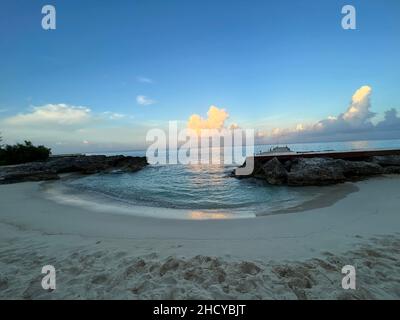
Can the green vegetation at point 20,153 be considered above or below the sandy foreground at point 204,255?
above

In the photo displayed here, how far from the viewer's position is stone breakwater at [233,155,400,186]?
1398cm

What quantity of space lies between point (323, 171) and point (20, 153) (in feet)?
122

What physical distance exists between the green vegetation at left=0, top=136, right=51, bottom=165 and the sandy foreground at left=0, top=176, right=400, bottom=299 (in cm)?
3039

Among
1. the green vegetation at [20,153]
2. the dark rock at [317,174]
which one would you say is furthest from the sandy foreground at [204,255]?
the green vegetation at [20,153]

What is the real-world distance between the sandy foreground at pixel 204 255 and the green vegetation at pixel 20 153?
99.7 feet

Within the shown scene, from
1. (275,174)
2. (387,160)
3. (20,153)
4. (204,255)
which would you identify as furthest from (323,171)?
(20,153)

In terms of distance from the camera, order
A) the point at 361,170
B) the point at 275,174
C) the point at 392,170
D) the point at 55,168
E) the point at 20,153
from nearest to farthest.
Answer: the point at 361,170
the point at 275,174
the point at 392,170
the point at 55,168
the point at 20,153

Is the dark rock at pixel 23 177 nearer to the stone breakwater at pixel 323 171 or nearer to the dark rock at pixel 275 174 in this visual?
the stone breakwater at pixel 323 171

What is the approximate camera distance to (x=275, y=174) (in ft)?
51.0

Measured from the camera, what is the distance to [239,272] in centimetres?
363

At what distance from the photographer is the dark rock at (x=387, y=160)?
16773mm

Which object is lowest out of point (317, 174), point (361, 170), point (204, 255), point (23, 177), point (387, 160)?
point (204, 255)

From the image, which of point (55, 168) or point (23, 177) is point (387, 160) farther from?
point (55, 168)
